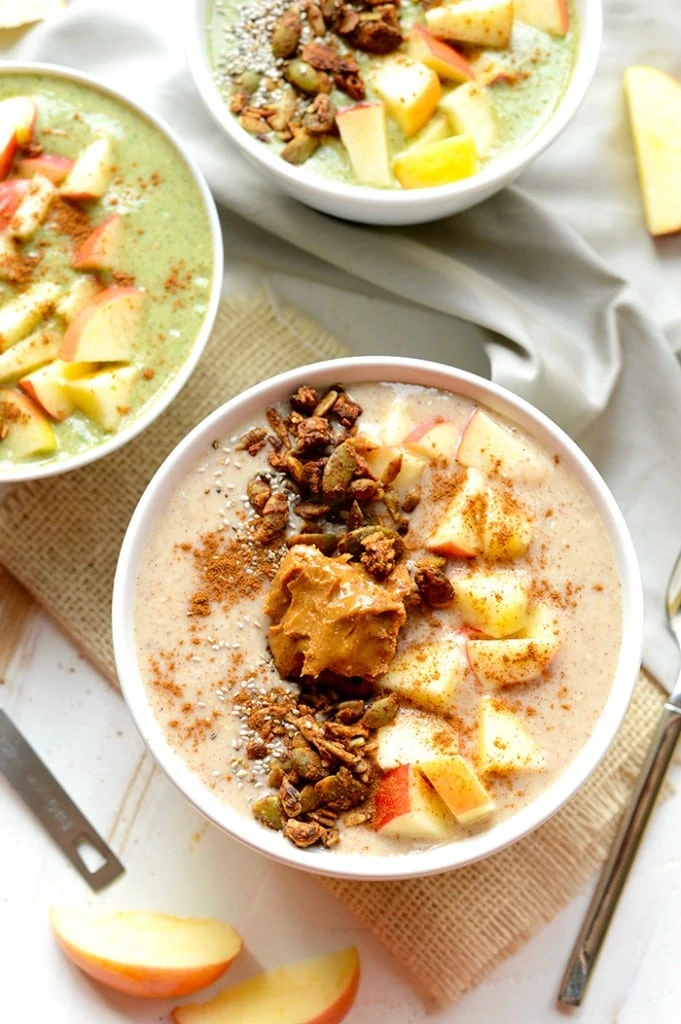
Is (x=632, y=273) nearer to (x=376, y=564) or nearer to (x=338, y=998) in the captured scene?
(x=376, y=564)

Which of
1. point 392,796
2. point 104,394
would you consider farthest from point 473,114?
point 392,796

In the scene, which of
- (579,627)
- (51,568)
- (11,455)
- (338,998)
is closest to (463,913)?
(338,998)

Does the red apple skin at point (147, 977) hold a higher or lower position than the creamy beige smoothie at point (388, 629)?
lower

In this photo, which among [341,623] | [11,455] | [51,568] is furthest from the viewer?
[51,568]

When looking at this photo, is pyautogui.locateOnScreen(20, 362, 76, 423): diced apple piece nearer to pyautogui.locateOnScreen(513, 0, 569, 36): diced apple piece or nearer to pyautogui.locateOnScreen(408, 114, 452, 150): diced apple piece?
pyautogui.locateOnScreen(408, 114, 452, 150): diced apple piece

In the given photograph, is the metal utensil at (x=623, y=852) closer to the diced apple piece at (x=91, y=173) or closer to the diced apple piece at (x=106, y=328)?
the diced apple piece at (x=106, y=328)

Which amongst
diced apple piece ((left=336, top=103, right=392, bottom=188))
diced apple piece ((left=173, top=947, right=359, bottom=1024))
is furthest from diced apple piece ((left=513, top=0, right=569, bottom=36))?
diced apple piece ((left=173, top=947, right=359, bottom=1024))

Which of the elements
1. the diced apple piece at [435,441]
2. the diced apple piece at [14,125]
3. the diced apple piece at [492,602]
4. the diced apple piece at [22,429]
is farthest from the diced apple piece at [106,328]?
the diced apple piece at [492,602]

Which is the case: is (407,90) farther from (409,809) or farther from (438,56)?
(409,809)
